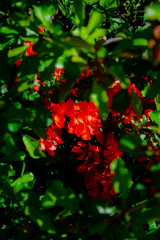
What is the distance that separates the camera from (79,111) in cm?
125

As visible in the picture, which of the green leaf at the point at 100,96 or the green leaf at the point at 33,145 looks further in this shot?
the green leaf at the point at 33,145

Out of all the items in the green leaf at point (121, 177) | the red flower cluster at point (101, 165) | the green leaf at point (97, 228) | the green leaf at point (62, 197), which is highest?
the green leaf at point (97, 228)

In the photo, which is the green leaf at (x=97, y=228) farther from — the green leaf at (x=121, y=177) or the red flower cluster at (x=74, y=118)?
the red flower cluster at (x=74, y=118)

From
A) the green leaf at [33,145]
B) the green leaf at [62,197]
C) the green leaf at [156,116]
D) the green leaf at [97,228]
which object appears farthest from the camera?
the green leaf at [33,145]

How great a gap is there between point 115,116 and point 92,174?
37 cm

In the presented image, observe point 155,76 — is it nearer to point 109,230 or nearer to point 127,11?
point 109,230

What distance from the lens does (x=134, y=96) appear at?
94 cm

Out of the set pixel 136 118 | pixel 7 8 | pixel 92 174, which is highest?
pixel 7 8

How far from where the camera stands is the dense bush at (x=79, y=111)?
2.15 feet

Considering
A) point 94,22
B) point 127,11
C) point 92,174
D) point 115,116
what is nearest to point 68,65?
point 94,22

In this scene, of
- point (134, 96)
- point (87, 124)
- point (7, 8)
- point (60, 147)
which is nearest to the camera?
point (134, 96)

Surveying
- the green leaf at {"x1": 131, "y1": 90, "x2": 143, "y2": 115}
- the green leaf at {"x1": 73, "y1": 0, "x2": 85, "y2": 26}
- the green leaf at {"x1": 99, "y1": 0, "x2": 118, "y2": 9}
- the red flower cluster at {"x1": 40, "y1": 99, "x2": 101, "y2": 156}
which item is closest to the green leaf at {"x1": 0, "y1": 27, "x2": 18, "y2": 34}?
the green leaf at {"x1": 73, "y1": 0, "x2": 85, "y2": 26}

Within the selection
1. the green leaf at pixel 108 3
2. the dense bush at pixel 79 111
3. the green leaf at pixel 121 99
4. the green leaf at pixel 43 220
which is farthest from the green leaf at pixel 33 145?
the green leaf at pixel 108 3

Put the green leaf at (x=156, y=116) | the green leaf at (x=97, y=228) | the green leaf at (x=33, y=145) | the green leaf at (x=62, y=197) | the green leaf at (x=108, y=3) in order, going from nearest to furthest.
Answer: the green leaf at (x=97, y=228), the green leaf at (x=62, y=197), the green leaf at (x=156, y=116), the green leaf at (x=33, y=145), the green leaf at (x=108, y=3)
